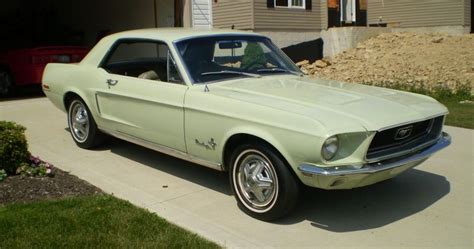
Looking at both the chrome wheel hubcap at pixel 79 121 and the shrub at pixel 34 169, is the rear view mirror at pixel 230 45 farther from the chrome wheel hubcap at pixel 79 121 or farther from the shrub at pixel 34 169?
the shrub at pixel 34 169

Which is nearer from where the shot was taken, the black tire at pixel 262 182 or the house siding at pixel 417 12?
the black tire at pixel 262 182

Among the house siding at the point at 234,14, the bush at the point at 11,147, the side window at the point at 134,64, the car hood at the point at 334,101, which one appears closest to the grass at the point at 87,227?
the bush at the point at 11,147

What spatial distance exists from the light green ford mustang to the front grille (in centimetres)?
1

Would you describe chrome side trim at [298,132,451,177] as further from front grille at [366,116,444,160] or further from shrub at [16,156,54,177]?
shrub at [16,156,54,177]

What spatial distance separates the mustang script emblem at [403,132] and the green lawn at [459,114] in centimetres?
408

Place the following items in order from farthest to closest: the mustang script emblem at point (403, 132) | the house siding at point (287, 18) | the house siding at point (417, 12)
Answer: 1. the house siding at point (417, 12)
2. the house siding at point (287, 18)
3. the mustang script emblem at point (403, 132)

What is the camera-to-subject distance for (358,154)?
157 inches

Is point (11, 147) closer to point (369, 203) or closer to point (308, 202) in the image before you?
point (308, 202)

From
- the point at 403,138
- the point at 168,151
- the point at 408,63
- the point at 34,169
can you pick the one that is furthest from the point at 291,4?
the point at 403,138

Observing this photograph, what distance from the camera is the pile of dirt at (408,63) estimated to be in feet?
41.4

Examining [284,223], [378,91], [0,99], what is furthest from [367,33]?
[284,223]

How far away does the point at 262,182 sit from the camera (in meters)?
4.43

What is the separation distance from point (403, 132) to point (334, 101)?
0.61 metres

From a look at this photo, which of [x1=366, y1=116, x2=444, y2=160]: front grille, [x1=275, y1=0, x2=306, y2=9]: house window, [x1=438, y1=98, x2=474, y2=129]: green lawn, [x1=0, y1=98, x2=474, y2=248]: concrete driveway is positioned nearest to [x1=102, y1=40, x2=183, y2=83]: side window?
[x1=0, y1=98, x2=474, y2=248]: concrete driveway
